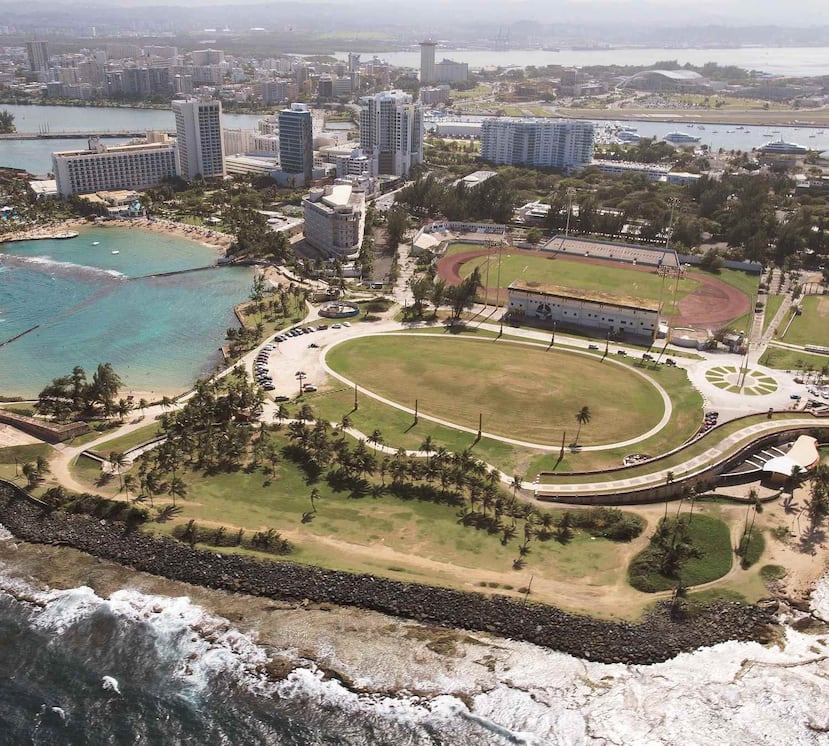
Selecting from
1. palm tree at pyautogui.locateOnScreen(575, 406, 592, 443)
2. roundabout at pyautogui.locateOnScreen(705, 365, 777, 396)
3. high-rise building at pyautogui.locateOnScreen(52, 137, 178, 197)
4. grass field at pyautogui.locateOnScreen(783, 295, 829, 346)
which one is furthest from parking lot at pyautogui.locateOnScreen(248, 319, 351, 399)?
high-rise building at pyautogui.locateOnScreen(52, 137, 178, 197)

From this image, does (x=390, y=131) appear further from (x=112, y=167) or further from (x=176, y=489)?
(x=176, y=489)

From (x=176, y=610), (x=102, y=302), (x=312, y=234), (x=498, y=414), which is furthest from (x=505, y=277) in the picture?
(x=176, y=610)

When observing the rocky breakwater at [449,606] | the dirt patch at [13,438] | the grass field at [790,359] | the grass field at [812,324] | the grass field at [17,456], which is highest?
the grass field at [812,324]

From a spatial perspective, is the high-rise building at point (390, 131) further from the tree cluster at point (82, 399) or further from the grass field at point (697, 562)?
the grass field at point (697, 562)

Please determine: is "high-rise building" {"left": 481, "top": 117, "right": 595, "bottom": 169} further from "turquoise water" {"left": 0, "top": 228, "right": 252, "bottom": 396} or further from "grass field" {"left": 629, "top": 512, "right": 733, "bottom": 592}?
"grass field" {"left": 629, "top": 512, "right": 733, "bottom": 592}

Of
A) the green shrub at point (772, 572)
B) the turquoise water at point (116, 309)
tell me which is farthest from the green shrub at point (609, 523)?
the turquoise water at point (116, 309)

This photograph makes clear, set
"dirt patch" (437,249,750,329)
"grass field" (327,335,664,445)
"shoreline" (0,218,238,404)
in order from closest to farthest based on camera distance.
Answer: "grass field" (327,335,664,445)
"dirt patch" (437,249,750,329)
"shoreline" (0,218,238,404)
